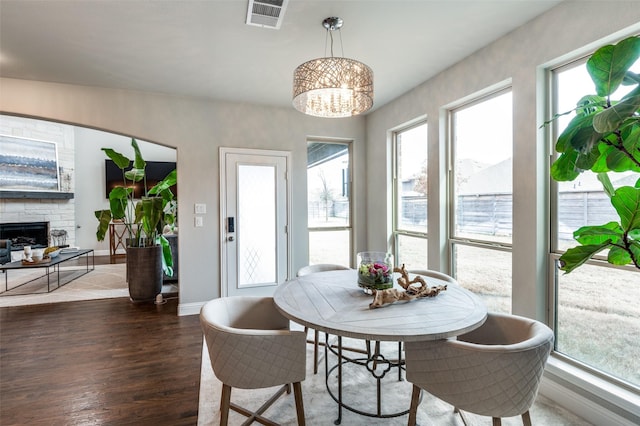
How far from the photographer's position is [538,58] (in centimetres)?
221

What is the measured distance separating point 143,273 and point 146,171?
480cm

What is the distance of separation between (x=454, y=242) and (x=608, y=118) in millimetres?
2264

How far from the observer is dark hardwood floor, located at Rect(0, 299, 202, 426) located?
6.61 feet

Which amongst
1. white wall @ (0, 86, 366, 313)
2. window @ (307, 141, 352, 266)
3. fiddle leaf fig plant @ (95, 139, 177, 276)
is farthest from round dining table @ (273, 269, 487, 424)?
fiddle leaf fig plant @ (95, 139, 177, 276)

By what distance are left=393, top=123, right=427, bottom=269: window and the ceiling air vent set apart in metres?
2.09

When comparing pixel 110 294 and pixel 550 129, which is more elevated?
pixel 550 129

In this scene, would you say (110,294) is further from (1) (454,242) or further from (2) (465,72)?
(2) (465,72)

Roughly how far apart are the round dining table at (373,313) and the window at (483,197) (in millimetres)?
824

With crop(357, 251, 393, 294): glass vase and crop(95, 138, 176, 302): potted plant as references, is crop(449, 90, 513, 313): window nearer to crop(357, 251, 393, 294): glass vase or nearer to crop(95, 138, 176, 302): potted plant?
crop(357, 251, 393, 294): glass vase

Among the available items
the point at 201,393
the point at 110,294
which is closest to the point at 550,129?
the point at 201,393

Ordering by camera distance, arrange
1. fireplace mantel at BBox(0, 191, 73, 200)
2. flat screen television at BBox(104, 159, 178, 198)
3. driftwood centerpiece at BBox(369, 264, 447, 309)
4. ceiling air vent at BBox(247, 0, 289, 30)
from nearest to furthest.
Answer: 1. driftwood centerpiece at BBox(369, 264, 447, 309)
2. ceiling air vent at BBox(247, 0, 289, 30)
3. fireplace mantel at BBox(0, 191, 73, 200)
4. flat screen television at BBox(104, 159, 178, 198)

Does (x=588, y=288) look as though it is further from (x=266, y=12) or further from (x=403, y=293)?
(x=266, y=12)

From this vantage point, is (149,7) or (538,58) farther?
(538,58)

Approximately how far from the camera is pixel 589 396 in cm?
190
